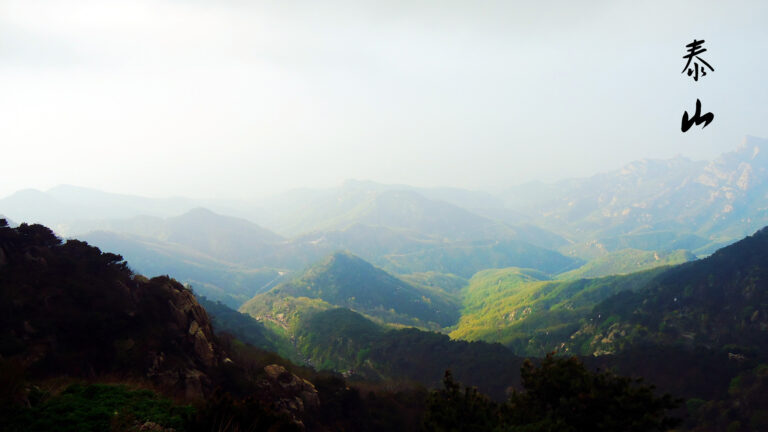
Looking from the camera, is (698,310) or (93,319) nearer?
(93,319)

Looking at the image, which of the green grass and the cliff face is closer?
the green grass

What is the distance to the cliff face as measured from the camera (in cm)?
3169

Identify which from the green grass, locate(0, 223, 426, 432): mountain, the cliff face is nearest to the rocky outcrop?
locate(0, 223, 426, 432): mountain

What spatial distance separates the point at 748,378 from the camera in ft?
262

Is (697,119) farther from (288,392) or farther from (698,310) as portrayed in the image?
(698,310)

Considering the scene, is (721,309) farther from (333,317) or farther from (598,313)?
(333,317)

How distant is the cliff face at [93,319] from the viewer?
3169 centimetres

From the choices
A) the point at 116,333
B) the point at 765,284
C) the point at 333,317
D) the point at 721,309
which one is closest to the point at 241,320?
the point at 333,317

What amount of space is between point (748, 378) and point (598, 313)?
87.2 meters

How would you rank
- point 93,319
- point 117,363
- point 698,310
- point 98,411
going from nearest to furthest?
point 98,411, point 117,363, point 93,319, point 698,310

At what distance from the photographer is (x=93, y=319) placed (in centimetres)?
3591

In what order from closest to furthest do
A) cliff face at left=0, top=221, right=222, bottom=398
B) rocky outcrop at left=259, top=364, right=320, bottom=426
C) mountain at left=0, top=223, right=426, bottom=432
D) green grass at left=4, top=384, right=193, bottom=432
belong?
green grass at left=4, top=384, right=193, bottom=432
mountain at left=0, top=223, right=426, bottom=432
cliff face at left=0, top=221, right=222, bottom=398
rocky outcrop at left=259, top=364, right=320, bottom=426

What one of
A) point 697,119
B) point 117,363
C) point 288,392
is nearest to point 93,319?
point 117,363

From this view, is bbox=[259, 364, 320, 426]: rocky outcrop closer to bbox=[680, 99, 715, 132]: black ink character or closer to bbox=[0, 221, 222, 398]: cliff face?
bbox=[0, 221, 222, 398]: cliff face
